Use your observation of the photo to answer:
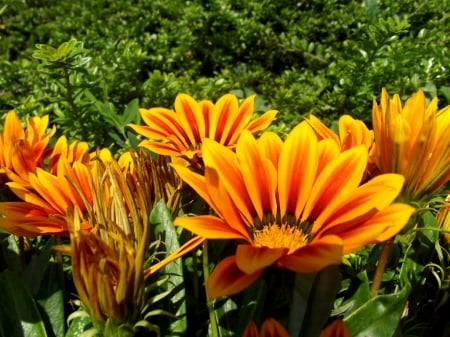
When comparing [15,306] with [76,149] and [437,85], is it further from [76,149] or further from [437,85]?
[437,85]

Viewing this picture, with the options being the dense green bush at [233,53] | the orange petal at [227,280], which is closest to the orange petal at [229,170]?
the orange petal at [227,280]

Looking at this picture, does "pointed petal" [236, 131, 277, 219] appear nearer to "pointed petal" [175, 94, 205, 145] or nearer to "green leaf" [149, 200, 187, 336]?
"green leaf" [149, 200, 187, 336]

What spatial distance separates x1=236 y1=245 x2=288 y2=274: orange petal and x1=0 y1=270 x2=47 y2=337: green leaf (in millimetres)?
455

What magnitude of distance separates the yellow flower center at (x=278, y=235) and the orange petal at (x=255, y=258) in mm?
172

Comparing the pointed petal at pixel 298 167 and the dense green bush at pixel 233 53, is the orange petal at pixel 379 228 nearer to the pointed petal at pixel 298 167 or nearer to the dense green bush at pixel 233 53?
the pointed petal at pixel 298 167

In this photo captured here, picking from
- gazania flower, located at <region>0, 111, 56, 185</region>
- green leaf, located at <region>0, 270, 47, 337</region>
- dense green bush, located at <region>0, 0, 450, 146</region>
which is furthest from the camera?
dense green bush, located at <region>0, 0, 450, 146</region>

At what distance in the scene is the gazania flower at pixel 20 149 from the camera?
3.66 feet

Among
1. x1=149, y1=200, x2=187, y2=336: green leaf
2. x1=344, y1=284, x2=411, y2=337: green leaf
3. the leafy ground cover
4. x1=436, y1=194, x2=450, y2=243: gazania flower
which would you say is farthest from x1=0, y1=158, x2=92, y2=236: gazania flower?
x1=436, y1=194, x2=450, y2=243: gazania flower

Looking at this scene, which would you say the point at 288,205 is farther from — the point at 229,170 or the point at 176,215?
the point at 176,215

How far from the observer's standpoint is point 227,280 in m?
0.67

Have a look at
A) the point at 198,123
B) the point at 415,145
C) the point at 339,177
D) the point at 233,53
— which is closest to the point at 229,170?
the point at 339,177

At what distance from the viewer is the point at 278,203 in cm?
86

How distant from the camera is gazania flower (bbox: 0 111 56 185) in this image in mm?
1115

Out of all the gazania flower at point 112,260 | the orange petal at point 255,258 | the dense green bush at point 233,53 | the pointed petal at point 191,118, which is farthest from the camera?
the dense green bush at point 233,53
